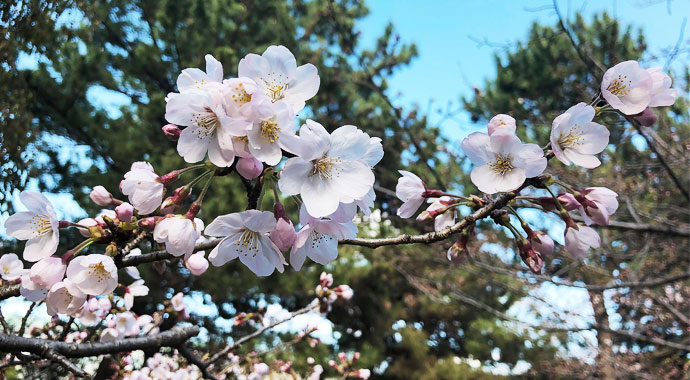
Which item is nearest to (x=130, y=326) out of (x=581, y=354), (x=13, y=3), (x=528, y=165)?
(x=13, y=3)

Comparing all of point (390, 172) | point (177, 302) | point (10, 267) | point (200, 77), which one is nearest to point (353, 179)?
point (200, 77)

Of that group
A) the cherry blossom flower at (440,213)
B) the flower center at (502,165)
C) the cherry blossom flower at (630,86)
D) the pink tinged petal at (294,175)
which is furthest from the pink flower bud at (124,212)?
the cherry blossom flower at (630,86)

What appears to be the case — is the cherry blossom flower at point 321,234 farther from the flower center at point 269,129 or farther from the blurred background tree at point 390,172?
the blurred background tree at point 390,172

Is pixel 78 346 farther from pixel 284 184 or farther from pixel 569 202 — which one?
pixel 569 202

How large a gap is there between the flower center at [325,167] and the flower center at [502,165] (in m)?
0.28

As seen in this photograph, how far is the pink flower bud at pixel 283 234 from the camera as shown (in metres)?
0.79

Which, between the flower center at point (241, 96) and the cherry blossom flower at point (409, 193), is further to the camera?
the cherry blossom flower at point (409, 193)

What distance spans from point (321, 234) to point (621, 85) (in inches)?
24.3

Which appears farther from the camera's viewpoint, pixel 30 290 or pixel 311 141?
pixel 30 290

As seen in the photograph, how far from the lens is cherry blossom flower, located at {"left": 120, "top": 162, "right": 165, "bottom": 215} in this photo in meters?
0.81


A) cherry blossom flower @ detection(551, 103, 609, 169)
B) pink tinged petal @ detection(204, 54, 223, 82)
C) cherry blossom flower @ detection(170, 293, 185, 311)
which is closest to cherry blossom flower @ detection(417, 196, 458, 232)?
cherry blossom flower @ detection(551, 103, 609, 169)

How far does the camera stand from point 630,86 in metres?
0.84

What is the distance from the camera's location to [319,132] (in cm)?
76

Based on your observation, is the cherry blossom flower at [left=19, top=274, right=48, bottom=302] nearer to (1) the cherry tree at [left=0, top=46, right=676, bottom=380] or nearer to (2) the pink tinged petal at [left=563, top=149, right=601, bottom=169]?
(1) the cherry tree at [left=0, top=46, right=676, bottom=380]
